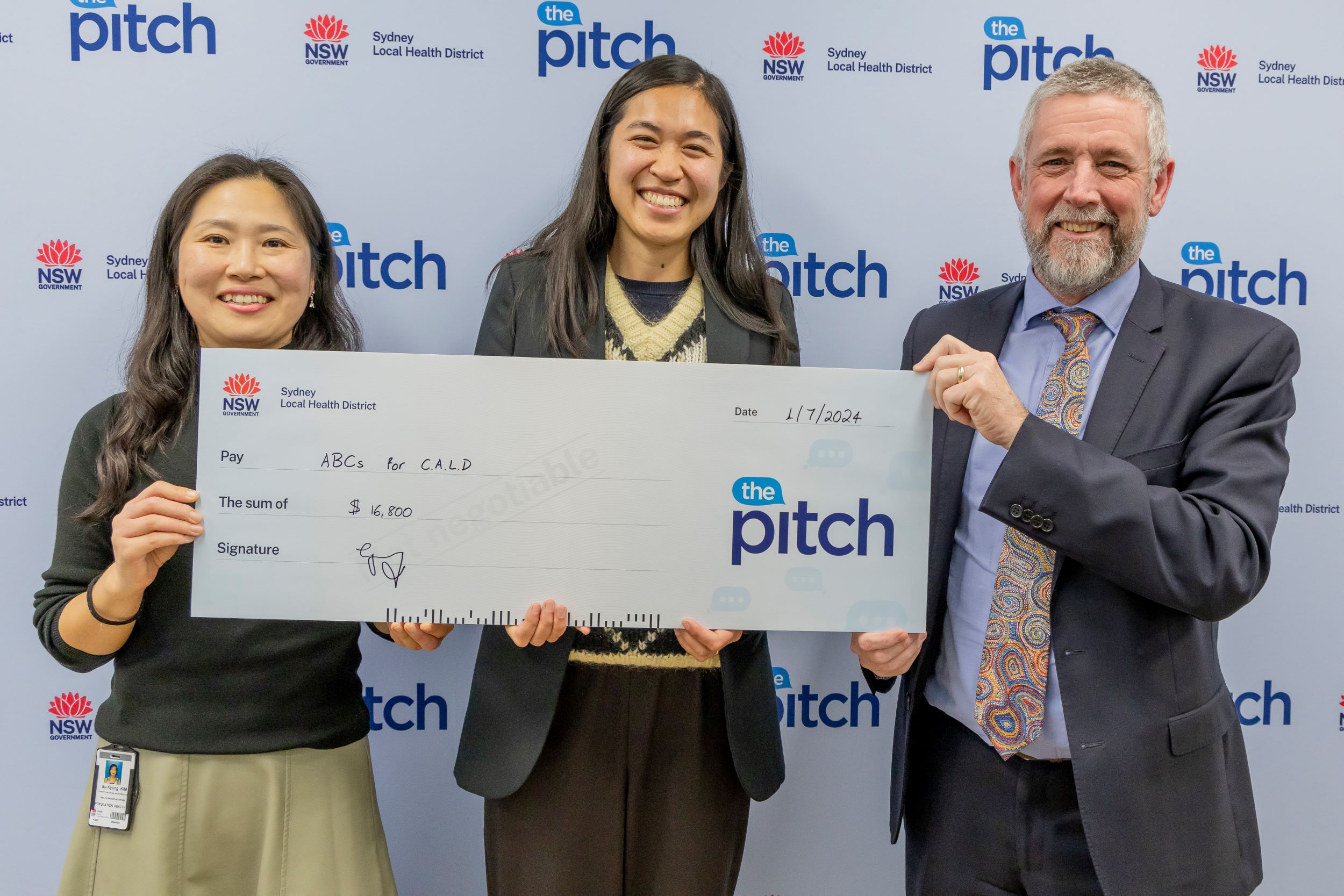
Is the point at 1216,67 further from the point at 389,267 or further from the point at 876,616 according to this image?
the point at 389,267

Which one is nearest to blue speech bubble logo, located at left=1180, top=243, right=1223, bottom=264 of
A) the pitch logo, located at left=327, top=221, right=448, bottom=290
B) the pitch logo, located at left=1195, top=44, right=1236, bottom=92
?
the pitch logo, located at left=1195, top=44, right=1236, bottom=92

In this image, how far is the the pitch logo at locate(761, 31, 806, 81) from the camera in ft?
7.63

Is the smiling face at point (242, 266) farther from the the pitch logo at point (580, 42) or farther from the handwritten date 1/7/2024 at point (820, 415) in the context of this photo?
the handwritten date 1/7/2024 at point (820, 415)

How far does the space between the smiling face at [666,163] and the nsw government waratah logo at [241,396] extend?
2.54 feet

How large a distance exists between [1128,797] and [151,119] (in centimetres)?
268

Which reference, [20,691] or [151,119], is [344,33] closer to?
[151,119]

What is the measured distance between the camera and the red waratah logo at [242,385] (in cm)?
155

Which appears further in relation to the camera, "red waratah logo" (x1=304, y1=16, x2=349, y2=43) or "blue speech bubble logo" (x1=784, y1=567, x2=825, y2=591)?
"red waratah logo" (x1=304, y1=16, x2=349, y2=43)

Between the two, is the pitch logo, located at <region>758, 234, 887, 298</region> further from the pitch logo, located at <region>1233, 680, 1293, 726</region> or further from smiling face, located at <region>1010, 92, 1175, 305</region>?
the pitch logo, located at <region>1233, 680, 1293, 726</region>

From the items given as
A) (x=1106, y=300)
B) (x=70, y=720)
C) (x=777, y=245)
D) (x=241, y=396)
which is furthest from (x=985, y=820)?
(x=70, y=720)

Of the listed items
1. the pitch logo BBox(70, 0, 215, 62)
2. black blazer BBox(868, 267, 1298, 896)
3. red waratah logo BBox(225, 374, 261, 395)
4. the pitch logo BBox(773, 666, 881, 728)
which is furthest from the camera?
the pitch logo BBox(773, 666, 881, 728)

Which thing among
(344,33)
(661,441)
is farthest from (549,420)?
(344,33)

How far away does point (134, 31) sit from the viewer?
2.24 meters
